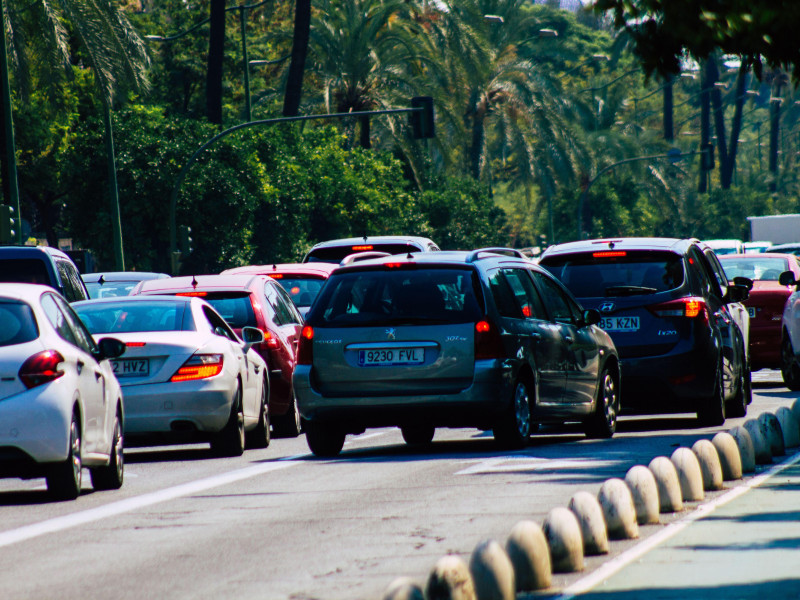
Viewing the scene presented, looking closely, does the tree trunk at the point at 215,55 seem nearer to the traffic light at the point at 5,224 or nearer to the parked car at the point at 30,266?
the traffic light at the point at 5,224

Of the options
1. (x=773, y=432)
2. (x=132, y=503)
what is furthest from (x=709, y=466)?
(x=132, y=503)

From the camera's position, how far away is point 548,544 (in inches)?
290

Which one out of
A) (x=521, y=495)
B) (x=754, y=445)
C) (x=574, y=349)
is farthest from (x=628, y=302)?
(x=521, y=495)

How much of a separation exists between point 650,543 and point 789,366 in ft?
40.7

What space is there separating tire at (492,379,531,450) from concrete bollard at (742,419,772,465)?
1.91 meters

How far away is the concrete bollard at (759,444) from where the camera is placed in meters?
11.8

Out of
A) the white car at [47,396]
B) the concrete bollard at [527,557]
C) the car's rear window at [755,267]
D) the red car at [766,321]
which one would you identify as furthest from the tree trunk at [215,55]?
the concrete bollard at [527,557]

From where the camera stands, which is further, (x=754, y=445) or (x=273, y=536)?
(x=754, y=445)

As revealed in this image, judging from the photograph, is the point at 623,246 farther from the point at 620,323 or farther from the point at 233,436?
the point at 233,436

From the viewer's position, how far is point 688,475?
31.8 ft

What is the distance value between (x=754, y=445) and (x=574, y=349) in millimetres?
2657

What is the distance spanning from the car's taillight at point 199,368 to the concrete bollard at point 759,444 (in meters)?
4.44

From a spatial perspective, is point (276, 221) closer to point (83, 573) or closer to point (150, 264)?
point (150, 264)

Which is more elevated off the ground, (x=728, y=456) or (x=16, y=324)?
(x=16, y=324)
